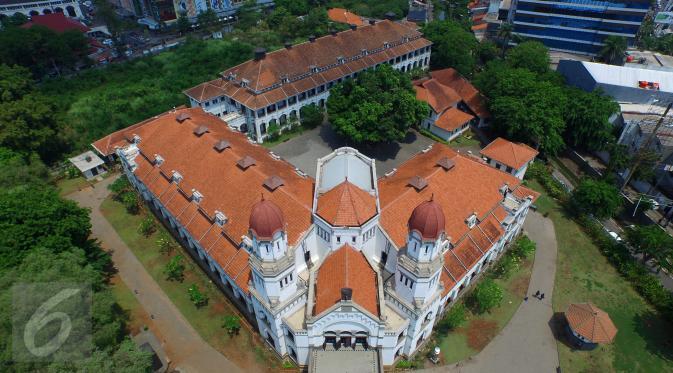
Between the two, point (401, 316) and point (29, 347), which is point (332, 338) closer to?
point (401, 316)

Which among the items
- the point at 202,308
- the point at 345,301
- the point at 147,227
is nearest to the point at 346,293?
the point at 345,301

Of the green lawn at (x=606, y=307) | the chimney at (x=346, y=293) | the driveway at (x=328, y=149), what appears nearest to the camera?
the chimney at (x=346, y=293)

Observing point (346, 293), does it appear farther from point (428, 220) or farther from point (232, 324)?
point (232, 324)

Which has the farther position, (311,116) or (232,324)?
(311,116)

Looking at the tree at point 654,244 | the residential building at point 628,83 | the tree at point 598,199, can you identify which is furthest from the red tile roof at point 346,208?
the residential building at point 628,83

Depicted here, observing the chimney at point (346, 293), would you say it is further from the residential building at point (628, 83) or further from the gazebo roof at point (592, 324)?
the residential building at point (628, 83)

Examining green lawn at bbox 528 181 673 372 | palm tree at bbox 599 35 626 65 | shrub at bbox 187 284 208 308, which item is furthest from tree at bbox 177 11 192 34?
palm tree at bbox 599 35 626 65

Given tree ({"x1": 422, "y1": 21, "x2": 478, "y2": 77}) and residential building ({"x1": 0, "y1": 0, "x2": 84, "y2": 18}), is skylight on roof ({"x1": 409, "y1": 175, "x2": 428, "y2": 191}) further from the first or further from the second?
residential building ({"x1": 0, "y1": 0, "x2": 84, "y2": 18})
